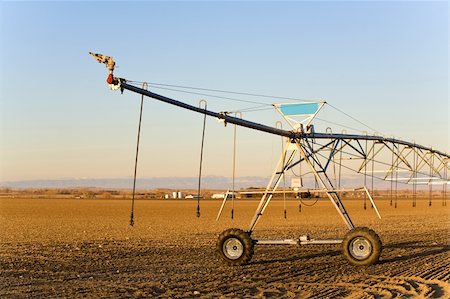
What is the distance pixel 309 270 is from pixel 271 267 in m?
1.18

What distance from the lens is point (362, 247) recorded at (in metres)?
17.7

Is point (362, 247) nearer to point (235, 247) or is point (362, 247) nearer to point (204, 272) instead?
point (235, 247)

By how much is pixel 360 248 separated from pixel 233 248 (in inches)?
147

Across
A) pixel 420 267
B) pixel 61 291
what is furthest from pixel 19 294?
pixel 420 267

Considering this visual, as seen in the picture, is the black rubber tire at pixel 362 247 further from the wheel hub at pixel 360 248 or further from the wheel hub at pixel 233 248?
the wheel hub at pixel 233 248

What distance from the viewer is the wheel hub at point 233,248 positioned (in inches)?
711

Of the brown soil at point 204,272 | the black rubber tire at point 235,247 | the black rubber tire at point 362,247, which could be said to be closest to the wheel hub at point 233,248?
the black rubber tire at point 235,247

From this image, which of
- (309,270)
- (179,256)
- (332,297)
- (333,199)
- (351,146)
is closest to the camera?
(332,297)

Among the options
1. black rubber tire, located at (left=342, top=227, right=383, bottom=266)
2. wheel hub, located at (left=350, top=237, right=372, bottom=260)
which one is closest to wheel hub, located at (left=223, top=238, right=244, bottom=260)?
black rubber tire, located at (left=342, top=227, right=383, bottom=266)

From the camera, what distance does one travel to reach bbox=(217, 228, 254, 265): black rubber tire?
1797 centimetres

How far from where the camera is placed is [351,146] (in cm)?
2194

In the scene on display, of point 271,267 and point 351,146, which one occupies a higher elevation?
point 351,146

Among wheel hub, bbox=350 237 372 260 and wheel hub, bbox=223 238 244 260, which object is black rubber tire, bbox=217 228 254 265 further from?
wheel hub, bbox=350 237 372 260

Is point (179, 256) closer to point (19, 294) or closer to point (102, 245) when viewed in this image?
point (102, 245)
